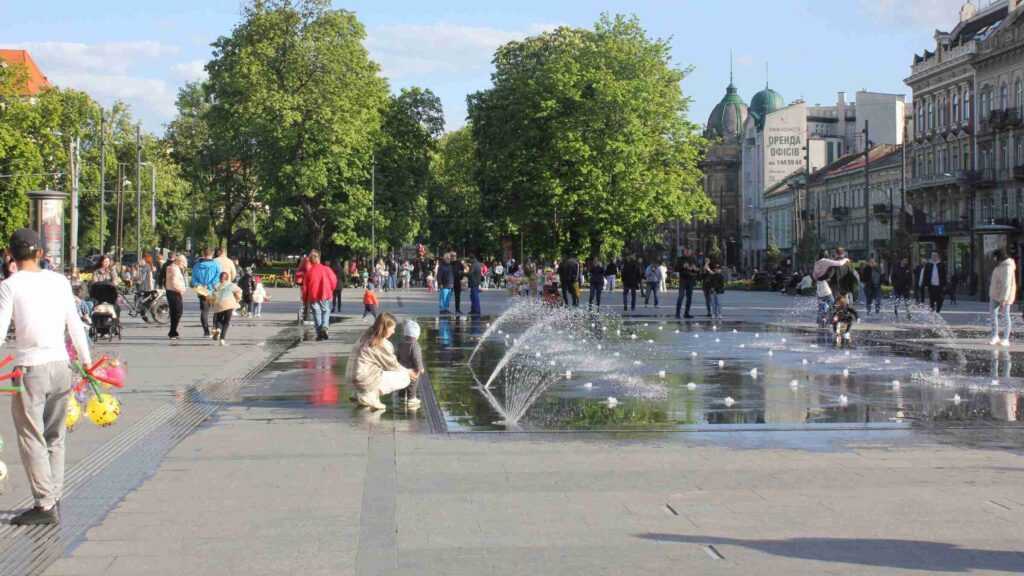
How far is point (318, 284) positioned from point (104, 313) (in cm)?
403

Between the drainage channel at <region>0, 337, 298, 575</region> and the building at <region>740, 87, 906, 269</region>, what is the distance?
104m

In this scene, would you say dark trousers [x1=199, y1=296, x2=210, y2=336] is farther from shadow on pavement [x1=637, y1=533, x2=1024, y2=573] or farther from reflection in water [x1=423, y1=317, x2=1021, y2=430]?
shadow on pavement [x1=637, y1=533, x2=1024, y2=573]

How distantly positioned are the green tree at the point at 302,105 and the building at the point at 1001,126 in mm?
31053

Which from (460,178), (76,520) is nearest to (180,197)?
(460,178)

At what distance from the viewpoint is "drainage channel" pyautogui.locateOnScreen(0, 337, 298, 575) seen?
6.98 meters

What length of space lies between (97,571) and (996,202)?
69.4 meters

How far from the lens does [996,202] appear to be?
2749 inches

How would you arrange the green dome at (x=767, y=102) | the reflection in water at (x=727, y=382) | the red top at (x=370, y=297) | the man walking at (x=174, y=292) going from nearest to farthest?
1. the reflection in water at (x=727, y=382)
2. the man walking at (x=174, y=292)
3. the red top at (x=370, y=297)
4. the green dome at (x=767, y=102)

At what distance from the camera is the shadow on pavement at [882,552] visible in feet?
21.7

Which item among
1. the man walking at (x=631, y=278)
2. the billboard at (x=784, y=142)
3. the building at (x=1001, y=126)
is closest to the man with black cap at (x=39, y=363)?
the man walking at (x=631, y=278)

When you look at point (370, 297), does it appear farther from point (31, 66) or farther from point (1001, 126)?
point (31, 66)

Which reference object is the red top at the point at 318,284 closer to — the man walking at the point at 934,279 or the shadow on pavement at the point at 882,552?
the man walking at the point at 934,279

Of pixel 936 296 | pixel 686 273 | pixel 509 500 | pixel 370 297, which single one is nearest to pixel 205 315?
pixel 370 297

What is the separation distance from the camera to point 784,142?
126 m
